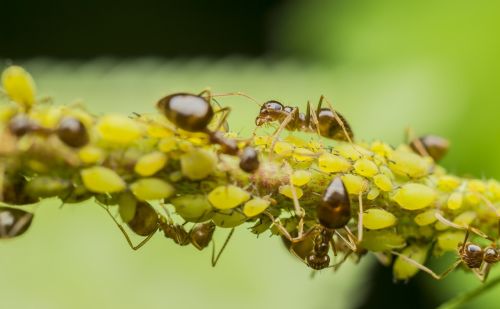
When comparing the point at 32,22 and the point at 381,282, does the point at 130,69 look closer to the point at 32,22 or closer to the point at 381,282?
the point at 381,282

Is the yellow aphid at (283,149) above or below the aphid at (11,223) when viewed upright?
above

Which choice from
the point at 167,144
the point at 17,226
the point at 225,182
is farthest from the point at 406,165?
the point at 17,226

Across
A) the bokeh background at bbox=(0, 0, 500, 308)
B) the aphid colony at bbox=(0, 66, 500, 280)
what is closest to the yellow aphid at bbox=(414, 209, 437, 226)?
the aphid colony at bbox=(0, 66, 500, 280)

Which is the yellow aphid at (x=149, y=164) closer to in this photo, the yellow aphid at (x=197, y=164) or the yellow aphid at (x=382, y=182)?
the yellow aphid at (x=197, y=164)

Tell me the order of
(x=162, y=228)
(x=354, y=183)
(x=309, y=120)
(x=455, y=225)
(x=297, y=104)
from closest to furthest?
(x=354, y=183) → (x=455, y=225) → (x=162, y=228) → (x=309, y=120) → (x=297, y=104)

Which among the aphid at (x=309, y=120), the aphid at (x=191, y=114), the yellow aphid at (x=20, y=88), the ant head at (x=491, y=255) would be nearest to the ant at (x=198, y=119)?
the aphid at (x=191, y=114)

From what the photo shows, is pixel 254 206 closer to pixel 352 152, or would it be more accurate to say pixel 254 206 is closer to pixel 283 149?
pixel 283 149

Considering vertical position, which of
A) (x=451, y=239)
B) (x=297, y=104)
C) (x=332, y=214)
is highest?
(x=332, y=214)

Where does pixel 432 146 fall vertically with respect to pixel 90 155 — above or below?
below
